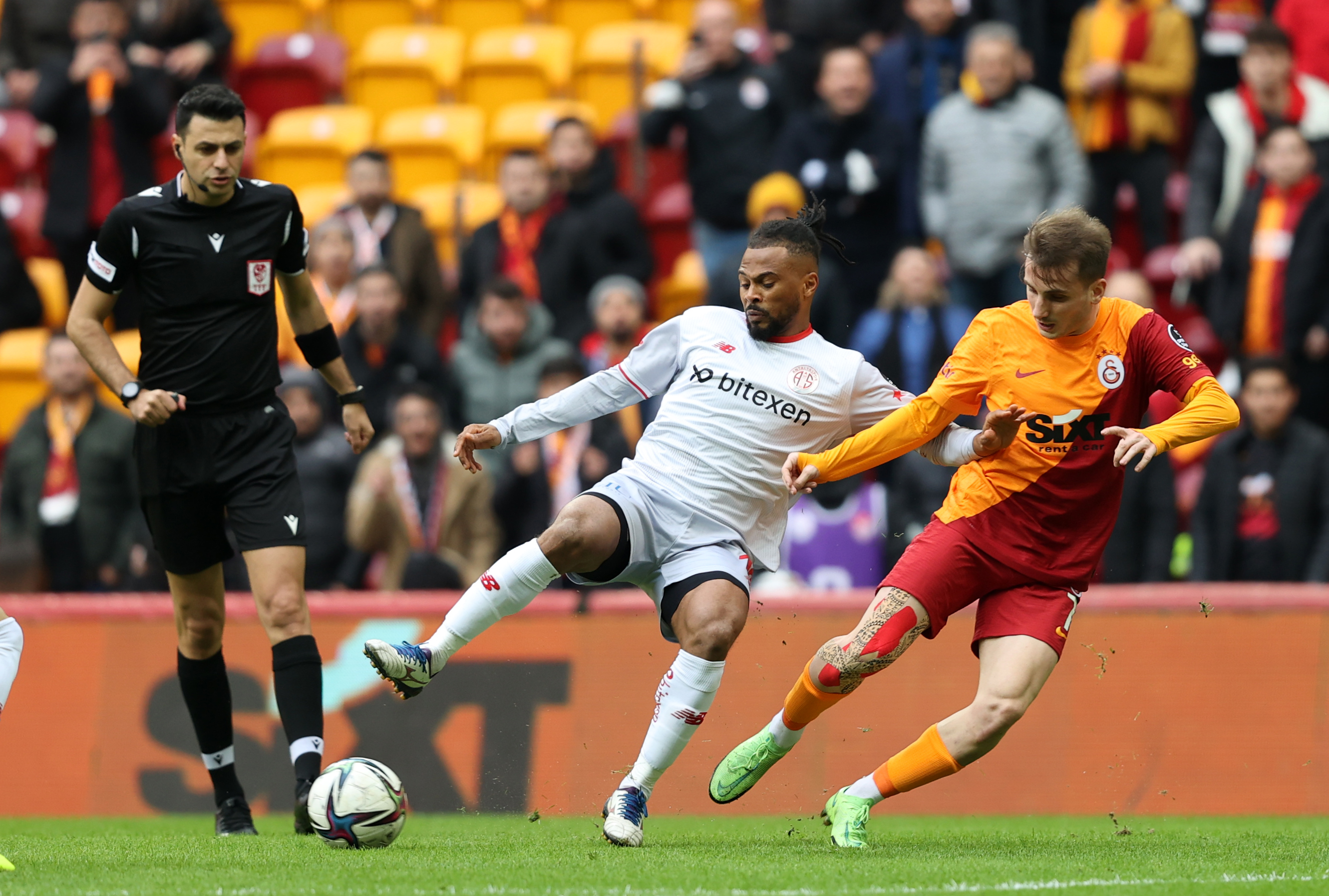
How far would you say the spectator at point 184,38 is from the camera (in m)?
13.2

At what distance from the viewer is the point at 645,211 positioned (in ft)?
42.9

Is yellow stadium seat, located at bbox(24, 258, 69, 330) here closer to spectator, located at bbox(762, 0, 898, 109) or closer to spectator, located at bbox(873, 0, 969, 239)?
spectator, located at bbox(762, 0, 898, 109)

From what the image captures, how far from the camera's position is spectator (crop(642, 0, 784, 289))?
39.2ft

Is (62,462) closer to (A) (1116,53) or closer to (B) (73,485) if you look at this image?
(B) (73,485)

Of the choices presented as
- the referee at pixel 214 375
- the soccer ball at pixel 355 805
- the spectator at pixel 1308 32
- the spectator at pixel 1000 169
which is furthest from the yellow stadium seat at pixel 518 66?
the soccer ball at pixel 355 805

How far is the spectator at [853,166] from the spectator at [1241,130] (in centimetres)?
196

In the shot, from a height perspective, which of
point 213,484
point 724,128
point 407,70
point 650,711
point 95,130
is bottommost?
point 650,711

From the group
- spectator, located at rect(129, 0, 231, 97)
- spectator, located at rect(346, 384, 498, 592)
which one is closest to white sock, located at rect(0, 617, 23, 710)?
spectator, located at rect(346, 384, 498, 592)

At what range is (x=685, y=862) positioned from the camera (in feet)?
18.7

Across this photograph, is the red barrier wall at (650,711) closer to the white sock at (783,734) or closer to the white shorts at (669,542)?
the white sock at (783,734)

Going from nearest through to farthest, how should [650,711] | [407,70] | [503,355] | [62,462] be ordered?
[650,711] < [62,462] < [503,355] < [407,70]

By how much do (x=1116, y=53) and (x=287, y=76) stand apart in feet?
23.8

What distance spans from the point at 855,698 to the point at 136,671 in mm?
3837

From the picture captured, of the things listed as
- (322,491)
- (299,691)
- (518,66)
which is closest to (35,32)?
(518,66)
